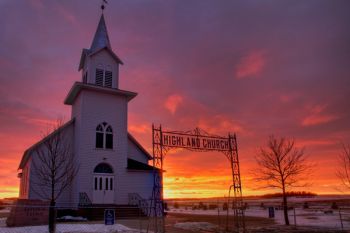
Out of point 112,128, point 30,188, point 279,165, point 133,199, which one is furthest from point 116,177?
point 279,165

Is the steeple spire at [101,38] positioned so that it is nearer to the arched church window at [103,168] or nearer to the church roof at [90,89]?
the church roof at [90,89]

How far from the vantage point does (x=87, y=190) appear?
28.2 metres

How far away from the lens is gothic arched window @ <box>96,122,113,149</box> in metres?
30.1

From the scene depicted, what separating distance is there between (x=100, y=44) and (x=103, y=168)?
41.0 ft

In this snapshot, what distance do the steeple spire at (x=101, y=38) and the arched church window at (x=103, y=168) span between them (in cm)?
1138

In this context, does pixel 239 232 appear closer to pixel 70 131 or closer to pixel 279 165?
pixel 279 165

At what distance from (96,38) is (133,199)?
16.7m

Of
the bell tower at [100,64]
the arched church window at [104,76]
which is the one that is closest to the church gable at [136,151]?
the arched church window at [104,76]

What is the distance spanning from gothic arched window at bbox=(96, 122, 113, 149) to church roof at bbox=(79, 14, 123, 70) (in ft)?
23.4

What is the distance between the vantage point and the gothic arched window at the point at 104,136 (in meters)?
30.1

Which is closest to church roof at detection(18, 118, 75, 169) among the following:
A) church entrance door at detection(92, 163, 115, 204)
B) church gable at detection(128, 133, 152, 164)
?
church entrance door at detection(92, 163, 115, 204)

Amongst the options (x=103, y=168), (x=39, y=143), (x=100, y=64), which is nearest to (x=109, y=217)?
(x=103, y=168)

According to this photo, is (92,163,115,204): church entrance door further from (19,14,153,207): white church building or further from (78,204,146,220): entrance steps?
(78,204,146,220): entrance steps

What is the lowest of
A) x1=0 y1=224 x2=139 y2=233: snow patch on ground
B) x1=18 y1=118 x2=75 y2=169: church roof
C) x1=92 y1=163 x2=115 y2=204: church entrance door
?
Answer: x1=0 y1=224 x2=139 y2=233: snow patch on ground
